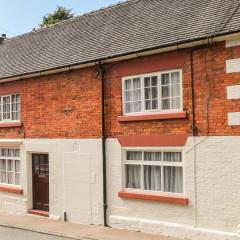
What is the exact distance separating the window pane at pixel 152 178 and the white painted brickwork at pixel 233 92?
9.94 feet

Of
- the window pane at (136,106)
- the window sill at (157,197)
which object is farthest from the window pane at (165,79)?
the window sill at (157,197)

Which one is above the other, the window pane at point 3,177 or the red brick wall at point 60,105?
the red brick wall at point 60,105

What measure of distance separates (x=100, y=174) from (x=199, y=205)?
3.70 meters

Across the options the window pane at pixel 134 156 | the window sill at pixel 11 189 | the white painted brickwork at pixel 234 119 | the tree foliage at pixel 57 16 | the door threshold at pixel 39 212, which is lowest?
the door threshold at pixel 39 212

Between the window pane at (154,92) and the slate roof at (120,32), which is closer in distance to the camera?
the slate roof at (120,32)

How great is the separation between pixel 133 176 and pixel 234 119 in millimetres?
3789

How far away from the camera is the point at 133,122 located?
45.4ft

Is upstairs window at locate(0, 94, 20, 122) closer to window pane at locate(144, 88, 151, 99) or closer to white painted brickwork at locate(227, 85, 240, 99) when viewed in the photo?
window pane at locate(144, 88, 151, 99)

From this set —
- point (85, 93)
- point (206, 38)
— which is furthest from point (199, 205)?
point (85, 93)

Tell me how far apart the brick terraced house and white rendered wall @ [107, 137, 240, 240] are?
3cm

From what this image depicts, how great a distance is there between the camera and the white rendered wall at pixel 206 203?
455 inches

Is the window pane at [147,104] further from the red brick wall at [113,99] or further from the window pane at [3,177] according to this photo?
the window pane at [3,177]

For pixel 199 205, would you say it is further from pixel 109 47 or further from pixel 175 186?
pixel 109 47

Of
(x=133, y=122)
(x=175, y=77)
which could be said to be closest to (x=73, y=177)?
(x=133, y=122)
